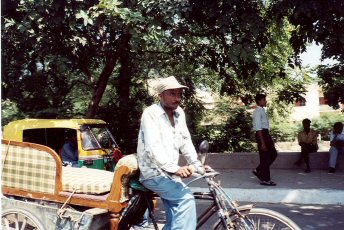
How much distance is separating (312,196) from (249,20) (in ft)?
11.1

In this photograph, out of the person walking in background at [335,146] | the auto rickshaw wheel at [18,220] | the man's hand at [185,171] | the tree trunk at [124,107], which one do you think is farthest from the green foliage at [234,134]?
the man's hand at [185,171]

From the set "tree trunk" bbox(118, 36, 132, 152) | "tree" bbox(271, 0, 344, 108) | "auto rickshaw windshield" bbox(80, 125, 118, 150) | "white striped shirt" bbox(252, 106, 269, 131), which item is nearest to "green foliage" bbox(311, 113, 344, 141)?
"tree trunk" bbox(118, 36, 132, 152)

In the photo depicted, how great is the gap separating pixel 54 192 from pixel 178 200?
4.08 feet

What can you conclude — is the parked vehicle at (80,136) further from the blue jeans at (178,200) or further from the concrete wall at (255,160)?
the blue jeans at (178,200)

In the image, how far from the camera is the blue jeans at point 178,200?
10.5 ft

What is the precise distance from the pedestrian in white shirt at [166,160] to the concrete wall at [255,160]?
7424 millimetres

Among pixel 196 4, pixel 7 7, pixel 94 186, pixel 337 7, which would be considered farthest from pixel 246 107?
pixel 94 186

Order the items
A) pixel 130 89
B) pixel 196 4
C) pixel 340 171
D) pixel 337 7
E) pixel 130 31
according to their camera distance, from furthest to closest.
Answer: pixel 130 89 < pixel 340 171 < pixel 196 4 < pixel 130 31 < pixel 337 7

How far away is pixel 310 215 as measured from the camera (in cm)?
608

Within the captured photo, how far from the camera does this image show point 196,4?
7.56m

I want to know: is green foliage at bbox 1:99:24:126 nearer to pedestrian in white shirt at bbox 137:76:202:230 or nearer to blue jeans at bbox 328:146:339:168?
blue jeans at bbox 328:146:339:168

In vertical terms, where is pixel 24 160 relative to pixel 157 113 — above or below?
below

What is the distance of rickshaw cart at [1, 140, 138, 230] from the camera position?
3.48 m

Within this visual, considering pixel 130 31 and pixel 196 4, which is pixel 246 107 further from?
pixel 130 31
